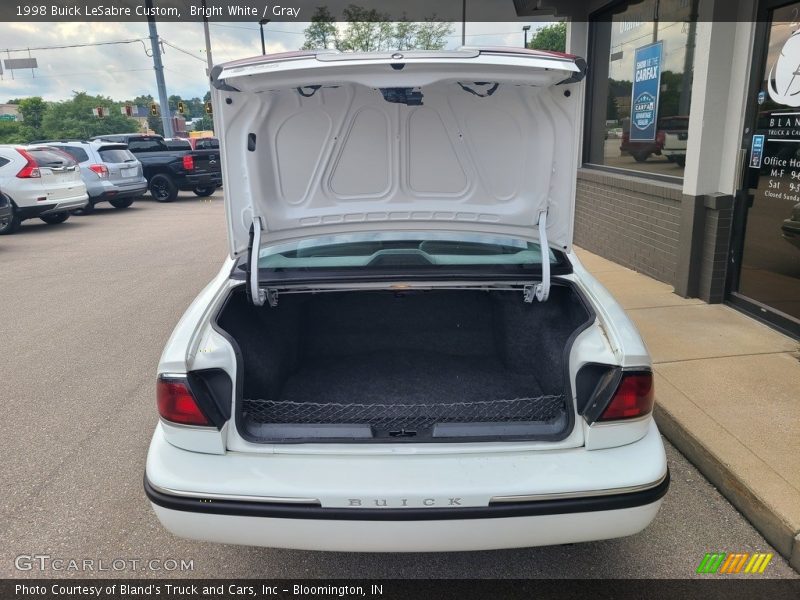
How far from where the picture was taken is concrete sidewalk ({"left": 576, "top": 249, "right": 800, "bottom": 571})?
2.77 meters

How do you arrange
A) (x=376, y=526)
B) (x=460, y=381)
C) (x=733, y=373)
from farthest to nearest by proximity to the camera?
(x=733, y=373) < (x=460, y=381) < (x=376, y=526)

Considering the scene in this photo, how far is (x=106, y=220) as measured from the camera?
14266 mm

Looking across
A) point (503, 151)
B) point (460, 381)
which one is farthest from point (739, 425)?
point (503, 151)

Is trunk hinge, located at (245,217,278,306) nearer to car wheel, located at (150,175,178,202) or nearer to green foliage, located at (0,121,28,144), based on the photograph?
car wheel, located at (150,175,178,202)

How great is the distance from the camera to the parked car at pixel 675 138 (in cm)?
620

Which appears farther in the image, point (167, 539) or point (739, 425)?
point (739, 425)

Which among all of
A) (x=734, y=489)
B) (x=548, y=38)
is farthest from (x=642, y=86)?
(x=548, y=38)

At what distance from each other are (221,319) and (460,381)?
128 cm

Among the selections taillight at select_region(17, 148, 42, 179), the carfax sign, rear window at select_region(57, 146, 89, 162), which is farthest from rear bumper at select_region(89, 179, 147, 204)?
the carfax sign

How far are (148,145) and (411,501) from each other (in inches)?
722

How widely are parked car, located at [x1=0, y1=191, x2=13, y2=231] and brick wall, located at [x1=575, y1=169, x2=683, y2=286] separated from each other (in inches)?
415

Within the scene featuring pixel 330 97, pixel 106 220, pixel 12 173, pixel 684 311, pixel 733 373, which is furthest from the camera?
pixel 106 220

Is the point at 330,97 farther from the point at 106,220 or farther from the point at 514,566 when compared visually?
the point at 106,220

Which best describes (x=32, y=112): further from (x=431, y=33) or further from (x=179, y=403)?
(x=179, y=403)
